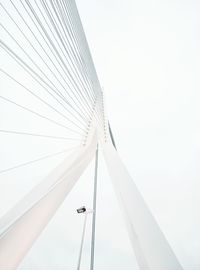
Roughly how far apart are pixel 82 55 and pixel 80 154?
1.84 metres

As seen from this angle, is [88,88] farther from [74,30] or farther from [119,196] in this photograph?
[119,196]

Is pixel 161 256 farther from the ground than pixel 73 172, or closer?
closer

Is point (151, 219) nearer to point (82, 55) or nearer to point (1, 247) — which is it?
point (1, 247)

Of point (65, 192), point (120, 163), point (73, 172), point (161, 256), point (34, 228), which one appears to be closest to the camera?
point (161, 256)

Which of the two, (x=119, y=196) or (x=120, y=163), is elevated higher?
(x=120, y=163)

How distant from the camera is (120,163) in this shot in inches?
168

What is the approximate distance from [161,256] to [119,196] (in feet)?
3.85

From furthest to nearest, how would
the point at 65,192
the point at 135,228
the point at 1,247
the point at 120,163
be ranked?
the point at 120,163 → the point at 65,192 → the point at 135,228 → the point at 1,247

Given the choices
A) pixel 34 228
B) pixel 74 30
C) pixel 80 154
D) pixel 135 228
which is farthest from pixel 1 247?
Result: pixel 74 30

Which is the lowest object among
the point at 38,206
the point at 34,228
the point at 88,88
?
the point at 34,228

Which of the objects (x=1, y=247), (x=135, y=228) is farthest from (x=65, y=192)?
(x=1, y=247)

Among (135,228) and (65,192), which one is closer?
(135,228)

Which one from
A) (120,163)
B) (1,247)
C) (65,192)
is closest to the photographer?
(1,247)

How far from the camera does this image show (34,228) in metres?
2.63
